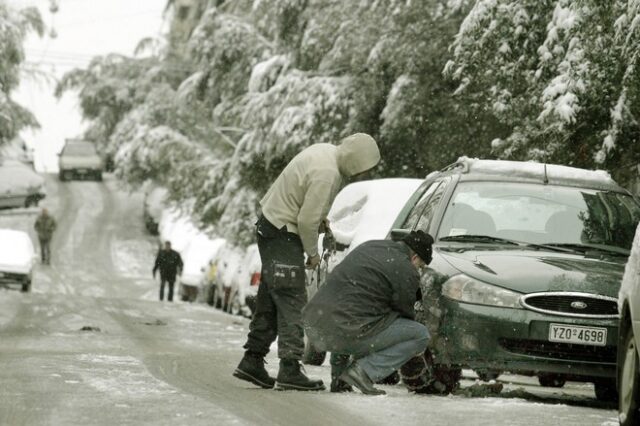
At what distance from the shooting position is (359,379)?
904 cm

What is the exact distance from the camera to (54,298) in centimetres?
2583

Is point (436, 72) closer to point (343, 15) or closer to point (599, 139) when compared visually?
point (343, 15)

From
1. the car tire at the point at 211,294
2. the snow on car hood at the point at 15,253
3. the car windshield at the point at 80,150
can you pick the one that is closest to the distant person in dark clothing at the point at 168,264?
the car tire at the point at 211,294

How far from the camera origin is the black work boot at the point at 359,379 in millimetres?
9023

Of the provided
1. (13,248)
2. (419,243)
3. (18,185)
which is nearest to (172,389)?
(419,243)

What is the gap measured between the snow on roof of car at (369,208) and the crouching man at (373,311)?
146 inches

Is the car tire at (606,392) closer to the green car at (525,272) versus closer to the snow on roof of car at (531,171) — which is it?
the green car at (525,272)

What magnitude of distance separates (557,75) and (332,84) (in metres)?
12.1

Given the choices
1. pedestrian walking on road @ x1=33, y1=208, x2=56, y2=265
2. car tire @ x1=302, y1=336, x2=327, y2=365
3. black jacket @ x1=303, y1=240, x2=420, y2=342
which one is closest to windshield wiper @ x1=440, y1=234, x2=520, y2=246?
black jacket @ x1=303, y1=240, x2=420, y2=342

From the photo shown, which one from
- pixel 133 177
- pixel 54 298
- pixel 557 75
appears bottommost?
pixel 133 177

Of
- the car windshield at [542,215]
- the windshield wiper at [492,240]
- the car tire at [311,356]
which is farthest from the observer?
the car tire at [311,356]

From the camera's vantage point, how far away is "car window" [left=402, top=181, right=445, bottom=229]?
36.1ft

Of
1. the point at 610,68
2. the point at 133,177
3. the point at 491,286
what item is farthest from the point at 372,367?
the point at 133,177

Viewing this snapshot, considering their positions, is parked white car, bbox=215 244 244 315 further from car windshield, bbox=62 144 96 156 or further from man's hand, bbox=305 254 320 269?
car windshield, bbox=62 144 96 156
